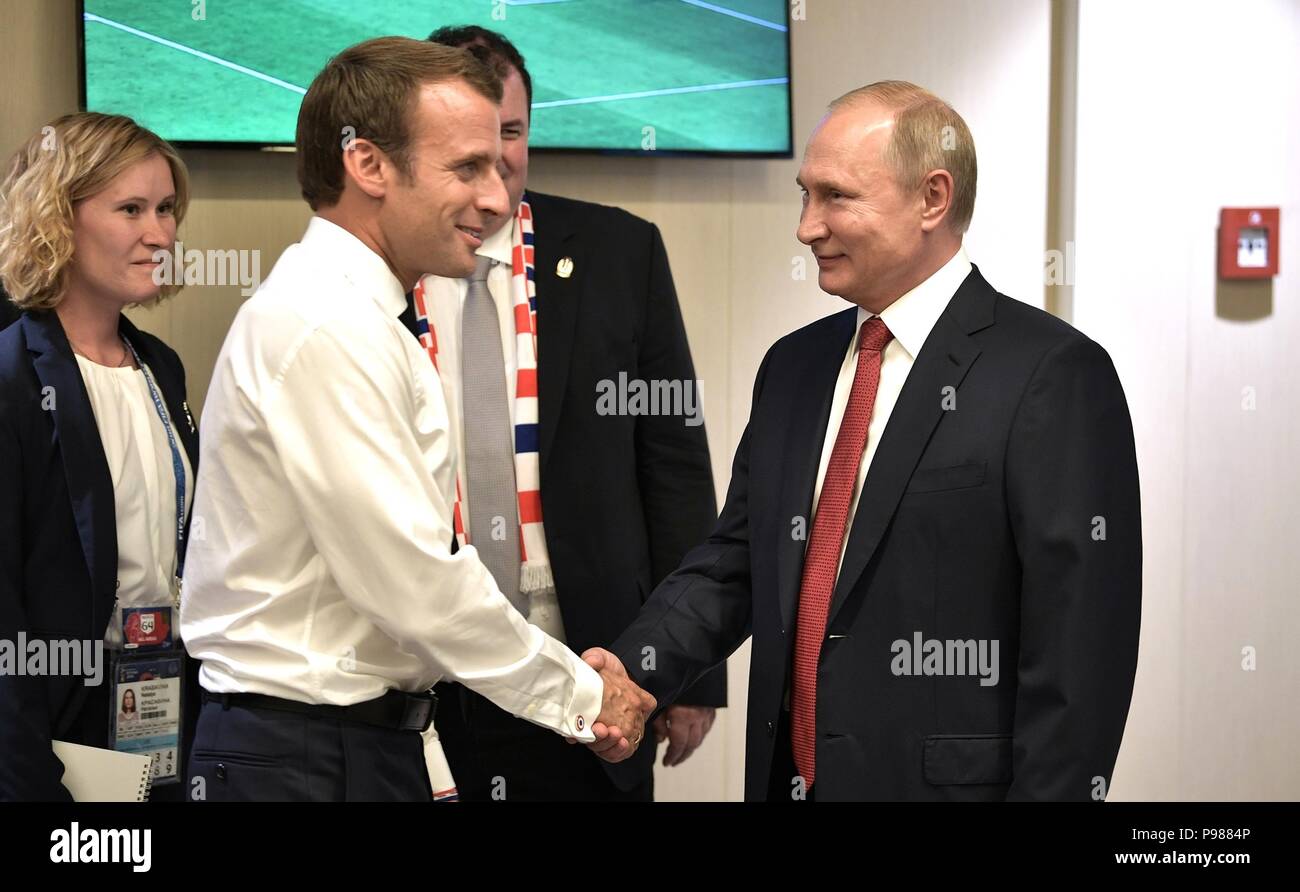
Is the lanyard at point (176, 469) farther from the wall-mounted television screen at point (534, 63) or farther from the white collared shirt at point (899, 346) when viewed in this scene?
Result: the white collared shirt at point (899, 346)

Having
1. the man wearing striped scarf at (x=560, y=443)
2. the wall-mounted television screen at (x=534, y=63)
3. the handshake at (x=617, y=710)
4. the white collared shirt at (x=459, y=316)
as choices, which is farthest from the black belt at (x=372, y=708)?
the wall-mounted television screen at (x=534, y=63)

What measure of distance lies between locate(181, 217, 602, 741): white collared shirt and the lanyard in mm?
637

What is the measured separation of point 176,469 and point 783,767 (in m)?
1.33

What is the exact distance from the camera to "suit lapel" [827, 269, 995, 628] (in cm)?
200

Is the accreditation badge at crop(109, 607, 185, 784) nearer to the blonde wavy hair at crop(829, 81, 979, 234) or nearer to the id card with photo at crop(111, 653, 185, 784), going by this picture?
the id card with photo at crop(111, 653, 185, 784)

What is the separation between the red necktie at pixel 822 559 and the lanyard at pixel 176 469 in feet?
4.07

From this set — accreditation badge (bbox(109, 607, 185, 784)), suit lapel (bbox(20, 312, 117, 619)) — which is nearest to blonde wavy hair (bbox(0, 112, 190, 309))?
suit lapel (bbox(20, 312, 117, 619))

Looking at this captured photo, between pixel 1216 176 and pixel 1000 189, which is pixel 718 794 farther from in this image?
pixel 1216 176

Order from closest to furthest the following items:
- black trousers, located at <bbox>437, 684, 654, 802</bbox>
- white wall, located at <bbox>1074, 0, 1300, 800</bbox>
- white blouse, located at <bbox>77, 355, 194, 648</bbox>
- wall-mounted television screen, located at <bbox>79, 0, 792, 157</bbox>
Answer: white blouse, located at <bbox>77, 355, 194, 648</bbox>, black trousers, located at <bbox>437, 684, 654, 802</bbox>, wall-mounted television screen, located at <bbox>79, 0, 792, 157</bbox>, white wall, located at <bbox>1074, 0, 1300, 800</bbox>

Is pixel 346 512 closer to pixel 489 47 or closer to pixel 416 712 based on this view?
pixel 416 712

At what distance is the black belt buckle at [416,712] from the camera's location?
1.98 metres

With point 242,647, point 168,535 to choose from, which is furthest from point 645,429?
point 242,647

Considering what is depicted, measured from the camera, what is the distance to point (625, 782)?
2.72 m
